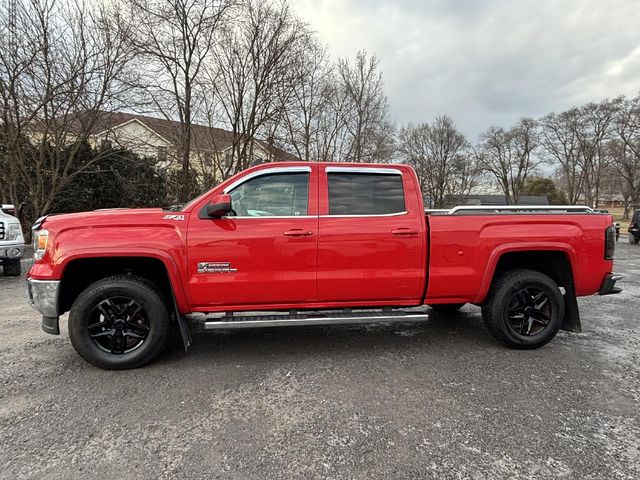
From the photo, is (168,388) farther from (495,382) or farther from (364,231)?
(495,382)

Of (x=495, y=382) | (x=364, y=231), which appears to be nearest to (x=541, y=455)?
(x=495, y=382)

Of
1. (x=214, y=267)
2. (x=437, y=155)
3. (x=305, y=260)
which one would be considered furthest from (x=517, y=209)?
(x=437, y=155)

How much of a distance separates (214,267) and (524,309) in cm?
322

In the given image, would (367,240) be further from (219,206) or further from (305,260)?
(219,206)

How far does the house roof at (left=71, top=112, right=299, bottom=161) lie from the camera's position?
14602mm

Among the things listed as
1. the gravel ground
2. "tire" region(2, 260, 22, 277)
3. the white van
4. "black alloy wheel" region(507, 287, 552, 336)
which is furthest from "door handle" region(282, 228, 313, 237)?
"tire" region(2, 260, 22, 277)

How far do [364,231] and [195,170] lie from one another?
15.9 meters

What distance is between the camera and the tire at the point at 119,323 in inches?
136

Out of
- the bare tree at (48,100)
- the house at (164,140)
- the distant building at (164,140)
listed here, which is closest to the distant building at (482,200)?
the distant building at (164,140)

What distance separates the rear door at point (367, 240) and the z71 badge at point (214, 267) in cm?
86

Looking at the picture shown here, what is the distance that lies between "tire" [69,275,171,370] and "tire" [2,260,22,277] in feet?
20.7

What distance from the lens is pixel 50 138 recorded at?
13.5m

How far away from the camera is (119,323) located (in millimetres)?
3549

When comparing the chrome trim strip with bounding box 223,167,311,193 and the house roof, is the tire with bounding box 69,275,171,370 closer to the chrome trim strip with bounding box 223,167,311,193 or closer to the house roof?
the chrome trim strip with bounding box 223,167,311,193
